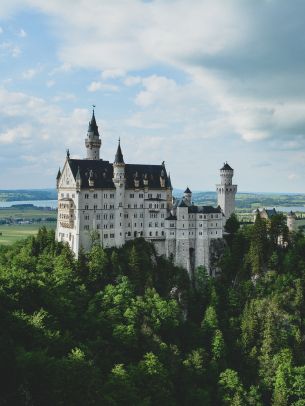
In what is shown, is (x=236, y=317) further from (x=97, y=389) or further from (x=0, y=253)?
(x=0, y=253)

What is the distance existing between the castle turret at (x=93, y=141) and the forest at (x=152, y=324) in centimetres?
1985

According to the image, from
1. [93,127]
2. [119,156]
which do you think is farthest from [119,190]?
[93,127]

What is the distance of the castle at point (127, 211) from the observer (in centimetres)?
9894

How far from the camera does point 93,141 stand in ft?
356

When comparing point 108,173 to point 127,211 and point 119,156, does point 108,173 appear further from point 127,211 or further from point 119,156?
point 127,211

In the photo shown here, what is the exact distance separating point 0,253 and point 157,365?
51884 mm

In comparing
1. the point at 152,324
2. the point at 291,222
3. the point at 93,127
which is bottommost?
the point at 152,324

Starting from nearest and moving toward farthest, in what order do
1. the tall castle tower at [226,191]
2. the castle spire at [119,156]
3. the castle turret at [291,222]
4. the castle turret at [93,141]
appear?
the castle spire at [119,156] < the castle turret at [93,141] < the castle turret at [291,222] < the tall castle tower at [226,191]

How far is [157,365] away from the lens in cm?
7506

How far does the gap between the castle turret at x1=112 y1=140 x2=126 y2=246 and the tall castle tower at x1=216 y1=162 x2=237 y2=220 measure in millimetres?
26277

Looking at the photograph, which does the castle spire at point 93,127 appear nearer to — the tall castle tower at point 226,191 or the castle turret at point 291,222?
the tall castle tower at point 226,191

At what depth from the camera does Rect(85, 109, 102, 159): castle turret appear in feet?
356

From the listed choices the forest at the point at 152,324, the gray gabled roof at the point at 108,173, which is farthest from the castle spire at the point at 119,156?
the forest at the point at 152,324

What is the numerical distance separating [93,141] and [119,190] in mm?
13974
